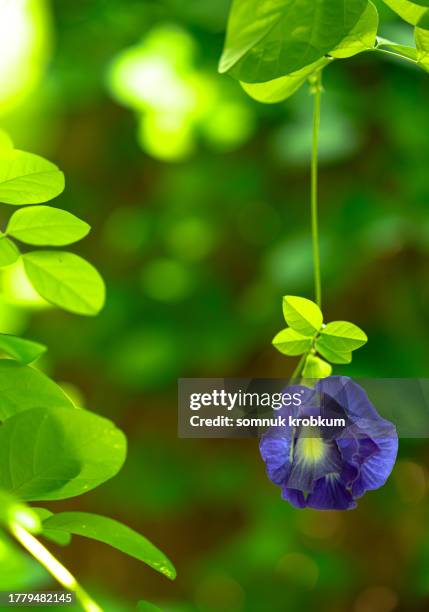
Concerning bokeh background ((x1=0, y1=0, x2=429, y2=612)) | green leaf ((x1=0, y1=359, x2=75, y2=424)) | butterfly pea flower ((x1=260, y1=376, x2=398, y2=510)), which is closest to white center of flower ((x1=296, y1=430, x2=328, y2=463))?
butterfly pea flower ((x1=260, y1=376, x2=398, y2=510))

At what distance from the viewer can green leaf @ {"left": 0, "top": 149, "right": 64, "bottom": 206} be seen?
424 mm

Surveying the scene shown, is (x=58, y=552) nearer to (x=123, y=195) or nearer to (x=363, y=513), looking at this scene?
(x=363, y=513)

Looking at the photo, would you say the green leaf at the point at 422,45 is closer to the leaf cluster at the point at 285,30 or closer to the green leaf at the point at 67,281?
the leaf cluster at the point at 285,30

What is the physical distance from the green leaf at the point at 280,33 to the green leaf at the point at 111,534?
0.24 m

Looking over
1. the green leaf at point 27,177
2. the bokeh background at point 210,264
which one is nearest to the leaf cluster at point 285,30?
the green leaf at point 27,177

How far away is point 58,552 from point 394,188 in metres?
1.04

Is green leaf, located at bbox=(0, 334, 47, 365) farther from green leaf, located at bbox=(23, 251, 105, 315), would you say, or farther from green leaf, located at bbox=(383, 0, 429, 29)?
green leaf, located at bbox=(383, 0, 429, 29)

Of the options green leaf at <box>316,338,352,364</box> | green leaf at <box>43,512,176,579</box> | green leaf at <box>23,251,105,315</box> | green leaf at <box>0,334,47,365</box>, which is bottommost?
green leaf at <box>43,512,176,579</box>

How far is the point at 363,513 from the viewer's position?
1.60 meters

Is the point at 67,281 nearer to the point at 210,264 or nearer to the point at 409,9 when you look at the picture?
the point at 409,9

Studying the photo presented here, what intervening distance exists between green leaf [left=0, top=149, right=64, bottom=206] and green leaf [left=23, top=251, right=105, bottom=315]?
0.04 meters

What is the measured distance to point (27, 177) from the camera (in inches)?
16.8

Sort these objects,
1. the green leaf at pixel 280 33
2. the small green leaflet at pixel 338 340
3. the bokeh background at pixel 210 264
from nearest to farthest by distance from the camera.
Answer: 1. the green leaf at pixel 280 33
2. the small green leaflet at pixel 338 340
3. the bokeh background at pixel 210 264

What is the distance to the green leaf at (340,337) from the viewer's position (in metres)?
0.44
